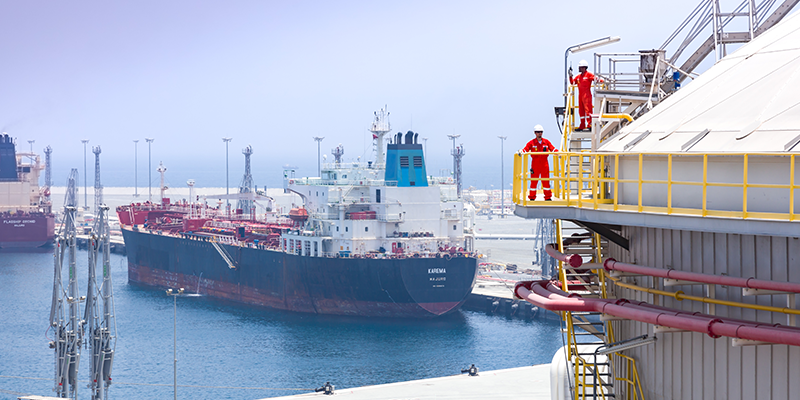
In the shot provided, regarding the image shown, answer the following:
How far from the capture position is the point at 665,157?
9.93 m

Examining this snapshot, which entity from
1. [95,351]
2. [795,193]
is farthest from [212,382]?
[795,193]

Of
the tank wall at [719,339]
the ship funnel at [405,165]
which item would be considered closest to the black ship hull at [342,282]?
the ship funnel at [405,165]

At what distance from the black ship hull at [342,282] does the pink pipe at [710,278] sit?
4714cm

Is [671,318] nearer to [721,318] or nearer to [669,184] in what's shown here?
[721,318]

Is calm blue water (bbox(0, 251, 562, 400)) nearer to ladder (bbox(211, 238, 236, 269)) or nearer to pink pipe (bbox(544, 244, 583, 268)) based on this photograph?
ladder (bbox(211, 238, 236, 269))

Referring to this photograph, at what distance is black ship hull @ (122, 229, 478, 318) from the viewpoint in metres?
57.4

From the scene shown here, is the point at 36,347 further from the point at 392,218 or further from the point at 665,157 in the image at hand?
the point at 665,157

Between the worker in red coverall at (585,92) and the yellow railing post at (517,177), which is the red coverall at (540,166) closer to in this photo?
the yellow railing post at (517,177)

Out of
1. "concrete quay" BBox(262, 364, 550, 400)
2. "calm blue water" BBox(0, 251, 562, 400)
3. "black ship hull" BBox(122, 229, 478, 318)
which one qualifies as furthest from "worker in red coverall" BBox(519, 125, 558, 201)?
"black ship hull" BBox(122, 229, 478, 318)

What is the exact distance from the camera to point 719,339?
9.24 meters

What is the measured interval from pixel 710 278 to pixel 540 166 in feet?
11.4

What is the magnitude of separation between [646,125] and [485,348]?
37.8 meters

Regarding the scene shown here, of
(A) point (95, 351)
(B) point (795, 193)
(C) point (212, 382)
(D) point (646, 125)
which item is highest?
(D) point (646, 125)

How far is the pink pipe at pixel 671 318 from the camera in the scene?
8.22m
